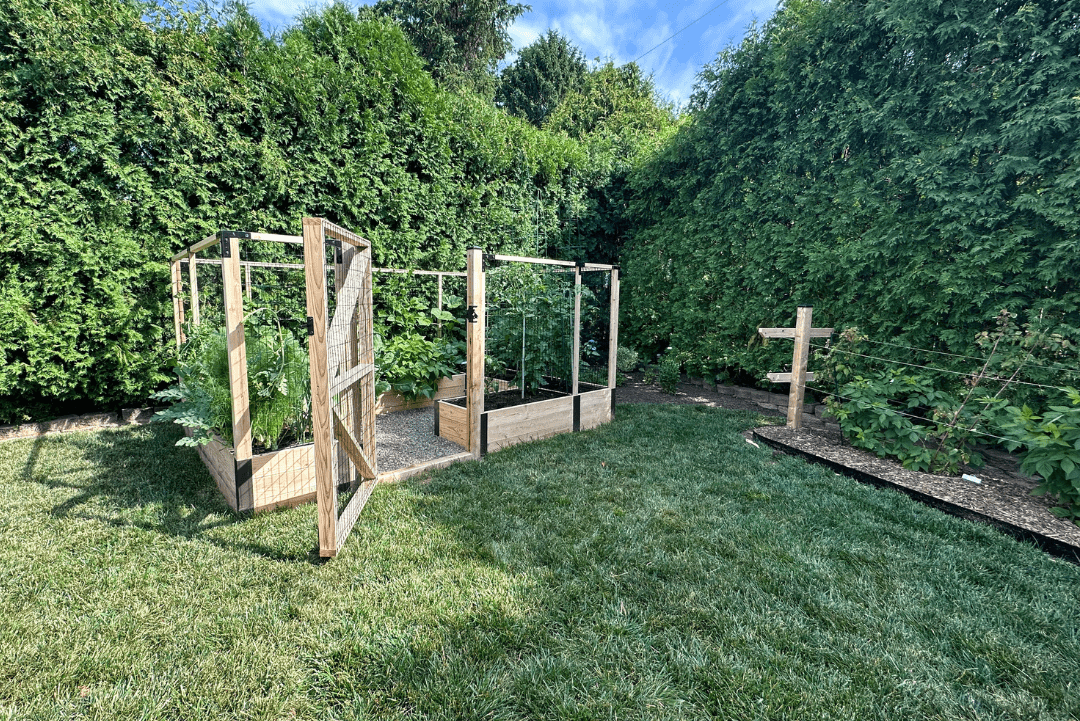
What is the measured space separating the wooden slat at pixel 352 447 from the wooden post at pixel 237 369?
1.62 ft

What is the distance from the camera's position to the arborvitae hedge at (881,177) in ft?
11.2

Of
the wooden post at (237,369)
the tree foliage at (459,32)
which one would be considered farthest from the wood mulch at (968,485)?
the tree foliage at (459,32)

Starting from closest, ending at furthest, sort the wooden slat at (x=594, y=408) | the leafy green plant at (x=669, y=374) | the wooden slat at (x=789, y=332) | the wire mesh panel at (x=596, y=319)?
the wooden slat at (x=789, y=332)
the wooden slat at (x=594, y=408)
the leafy green plant at (x=669, y=374)
the wire mesh panel at (x=596, y=319)

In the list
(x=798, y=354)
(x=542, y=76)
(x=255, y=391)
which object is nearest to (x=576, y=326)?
(x=798, y=354)

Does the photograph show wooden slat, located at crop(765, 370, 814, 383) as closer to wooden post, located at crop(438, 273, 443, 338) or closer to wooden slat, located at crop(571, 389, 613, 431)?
wooden slat, located at crop(571, 389, 613, 431)

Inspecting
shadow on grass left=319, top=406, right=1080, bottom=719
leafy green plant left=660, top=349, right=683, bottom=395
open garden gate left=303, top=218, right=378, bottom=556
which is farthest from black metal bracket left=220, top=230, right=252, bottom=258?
leafy green plant left=660, top=349, right=683, bottom=395

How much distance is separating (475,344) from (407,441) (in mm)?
1257

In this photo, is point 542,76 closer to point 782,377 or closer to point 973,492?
point 782,377

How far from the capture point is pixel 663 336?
6930 millimetres

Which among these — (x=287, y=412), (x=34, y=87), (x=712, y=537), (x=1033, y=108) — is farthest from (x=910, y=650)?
(x=34, y=87)

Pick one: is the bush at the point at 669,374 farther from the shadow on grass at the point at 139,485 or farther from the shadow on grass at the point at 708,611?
the shadow on grass at the point at 139,485

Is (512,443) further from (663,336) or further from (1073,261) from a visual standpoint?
(1073,261)

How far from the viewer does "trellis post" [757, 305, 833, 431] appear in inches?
168

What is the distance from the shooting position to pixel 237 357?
8.42ft
